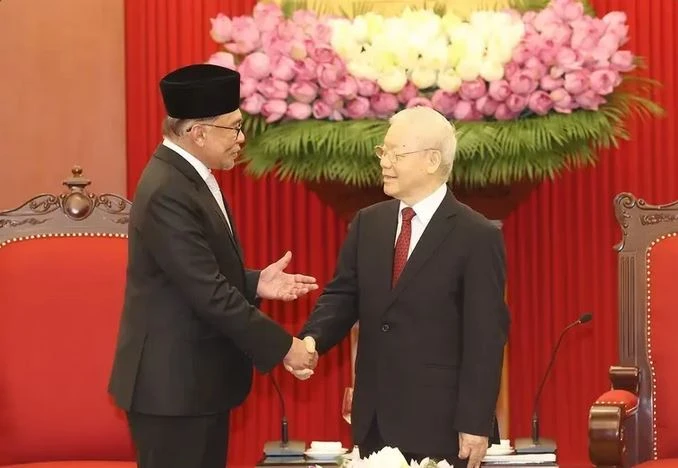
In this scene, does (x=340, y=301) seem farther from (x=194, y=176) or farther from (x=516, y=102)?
(x=516, y=102)

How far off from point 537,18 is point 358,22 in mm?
553

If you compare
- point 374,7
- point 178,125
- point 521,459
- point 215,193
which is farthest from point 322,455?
point 374,7

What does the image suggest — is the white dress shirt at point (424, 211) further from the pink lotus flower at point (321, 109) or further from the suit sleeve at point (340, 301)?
the pink lotus flower at point (321, 109)

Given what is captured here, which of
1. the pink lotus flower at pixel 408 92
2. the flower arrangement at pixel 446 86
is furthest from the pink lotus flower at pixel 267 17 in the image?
the pink lotus flower at pixel 408 92

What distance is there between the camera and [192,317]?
135 inches

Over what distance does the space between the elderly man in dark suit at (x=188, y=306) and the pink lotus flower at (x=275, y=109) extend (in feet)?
1.35

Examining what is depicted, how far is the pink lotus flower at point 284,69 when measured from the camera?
4.01 metres

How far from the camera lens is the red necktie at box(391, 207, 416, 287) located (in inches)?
136

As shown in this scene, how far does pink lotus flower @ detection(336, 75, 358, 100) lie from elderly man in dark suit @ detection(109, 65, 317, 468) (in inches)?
19.2

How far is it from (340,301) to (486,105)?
0.81 metres

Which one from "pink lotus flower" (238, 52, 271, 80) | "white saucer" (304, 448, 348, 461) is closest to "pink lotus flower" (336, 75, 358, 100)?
"pink lotus flower" (238, 52, 271, 80)

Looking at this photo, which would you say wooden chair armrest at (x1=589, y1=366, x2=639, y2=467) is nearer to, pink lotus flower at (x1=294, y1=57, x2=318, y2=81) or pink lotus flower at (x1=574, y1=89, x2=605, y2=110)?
pink lotus flower at (x1=574, y1=89, x2=605, y2=110)

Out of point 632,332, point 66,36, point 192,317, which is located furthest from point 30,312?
point 632,332

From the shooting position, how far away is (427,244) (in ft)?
11.2
